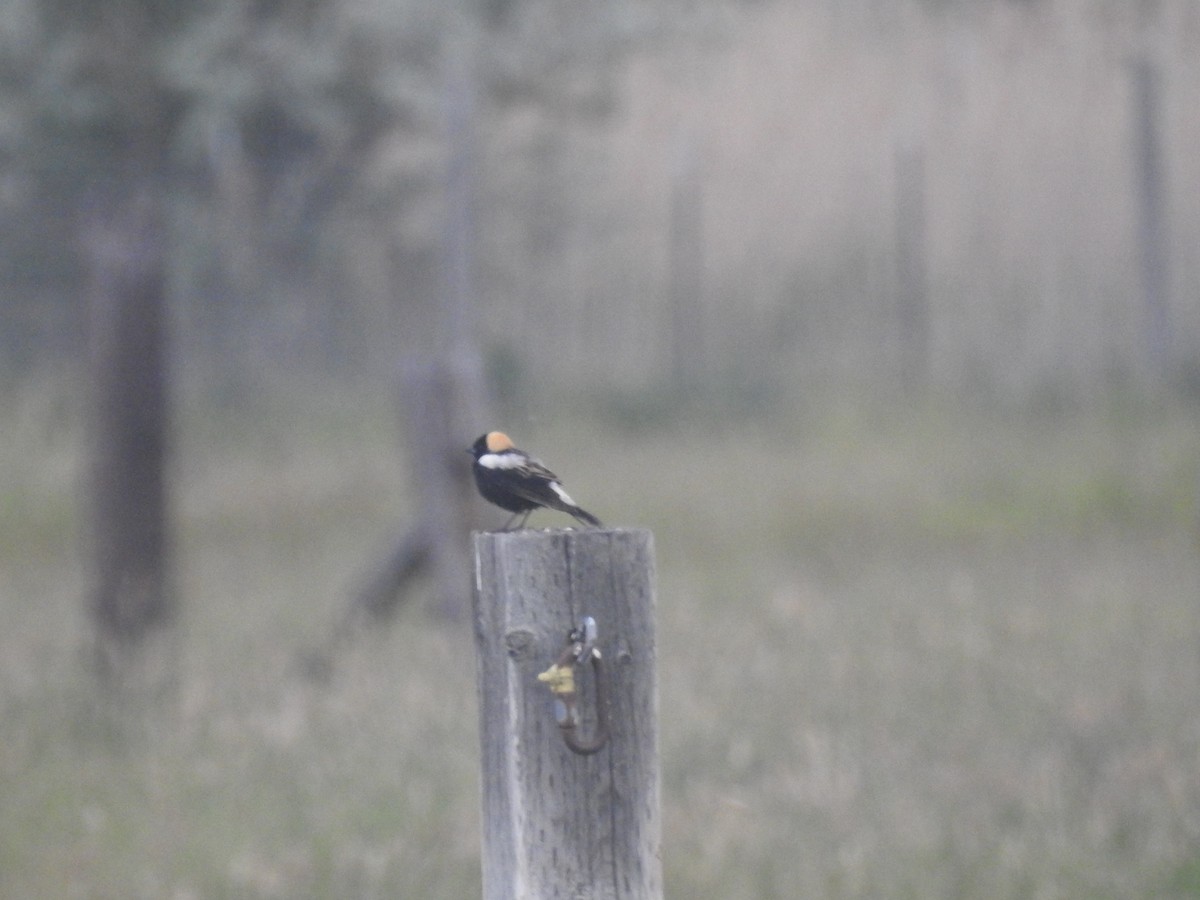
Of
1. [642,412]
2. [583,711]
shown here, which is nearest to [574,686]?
[583,711]

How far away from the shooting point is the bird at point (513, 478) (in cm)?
327

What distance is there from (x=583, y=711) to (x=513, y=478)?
2.51 feet

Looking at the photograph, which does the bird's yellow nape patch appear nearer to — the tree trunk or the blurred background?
the blurred background

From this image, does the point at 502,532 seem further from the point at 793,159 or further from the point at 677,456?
the point at 793,159

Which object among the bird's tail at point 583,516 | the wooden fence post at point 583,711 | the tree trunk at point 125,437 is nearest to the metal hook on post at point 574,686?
the wooden fence post at point 583,711

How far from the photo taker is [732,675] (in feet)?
23.4

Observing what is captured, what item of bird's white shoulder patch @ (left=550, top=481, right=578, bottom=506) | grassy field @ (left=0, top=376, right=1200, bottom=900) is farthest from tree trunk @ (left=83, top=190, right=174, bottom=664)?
bird's white shoulder patch @ (left=550, top=481, right=578, bottom=506)

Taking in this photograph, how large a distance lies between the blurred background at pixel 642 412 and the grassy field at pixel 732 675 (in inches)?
1.2

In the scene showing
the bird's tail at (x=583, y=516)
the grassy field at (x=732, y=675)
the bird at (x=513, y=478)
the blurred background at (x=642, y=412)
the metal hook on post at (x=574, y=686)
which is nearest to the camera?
the metal hook on post at (x=574, y=686)

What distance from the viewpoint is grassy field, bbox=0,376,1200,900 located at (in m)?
5.06

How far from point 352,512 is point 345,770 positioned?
5832 millimetres

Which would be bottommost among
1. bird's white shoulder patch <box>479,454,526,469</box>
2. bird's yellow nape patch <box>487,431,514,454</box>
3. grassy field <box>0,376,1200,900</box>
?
grassy field <box>0,376,1200,900</box>

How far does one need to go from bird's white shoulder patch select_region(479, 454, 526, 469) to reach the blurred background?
197 cm

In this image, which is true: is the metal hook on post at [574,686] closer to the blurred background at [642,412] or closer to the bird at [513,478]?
the bird at [513,478]
